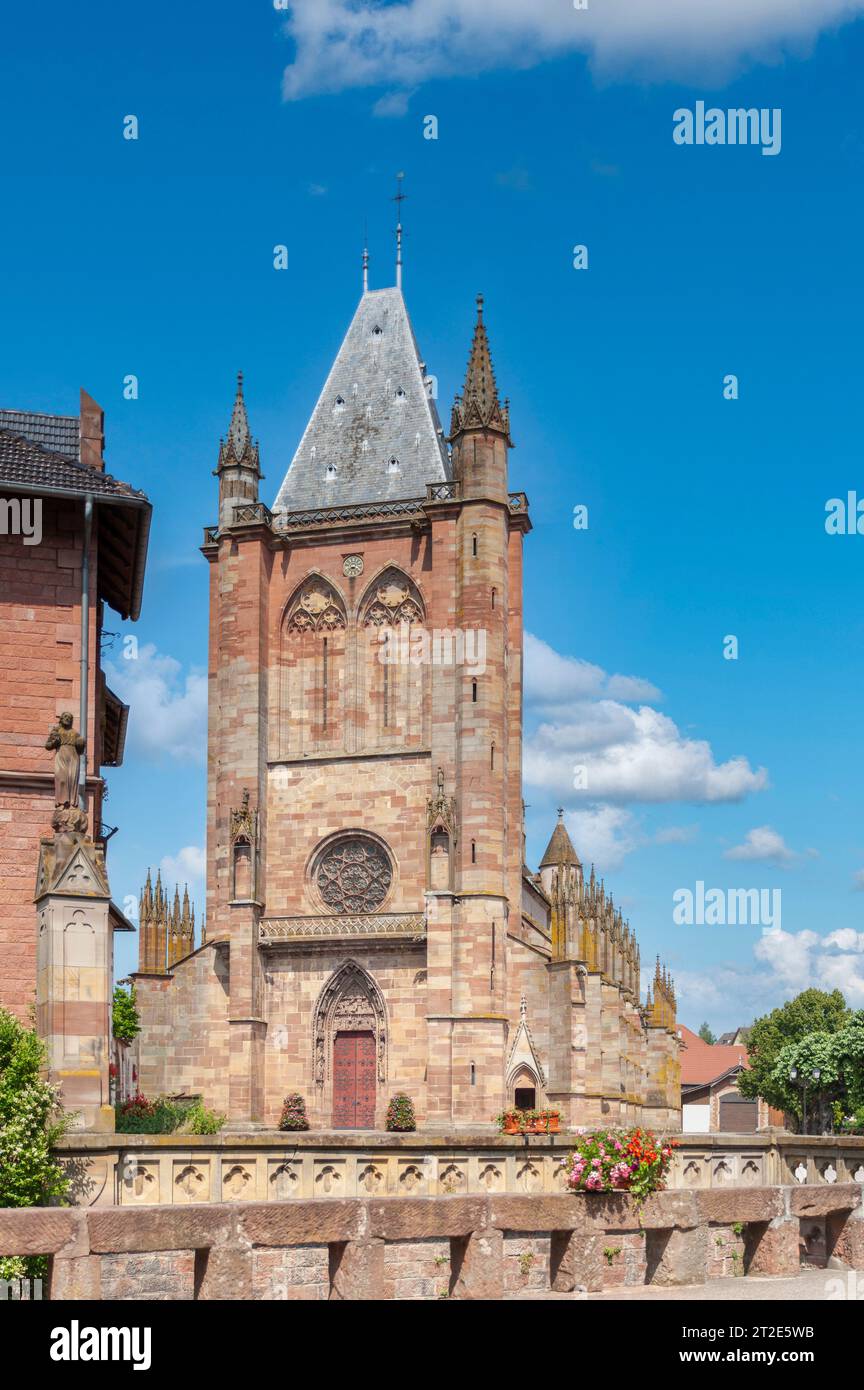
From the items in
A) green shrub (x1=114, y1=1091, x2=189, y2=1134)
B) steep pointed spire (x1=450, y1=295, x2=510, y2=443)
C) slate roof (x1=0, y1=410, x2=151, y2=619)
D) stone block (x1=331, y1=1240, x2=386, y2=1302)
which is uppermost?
steep pointed spire (x1=450, y1=295, x2=510, y2=443)

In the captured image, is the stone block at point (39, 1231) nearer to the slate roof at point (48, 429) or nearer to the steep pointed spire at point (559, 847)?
the slate roof at point (48, 429)

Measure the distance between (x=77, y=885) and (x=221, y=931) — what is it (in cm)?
3151

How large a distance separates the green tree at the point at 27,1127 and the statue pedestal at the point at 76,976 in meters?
0.83

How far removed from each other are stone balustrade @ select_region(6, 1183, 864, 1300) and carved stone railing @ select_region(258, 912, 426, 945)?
33.1 meters

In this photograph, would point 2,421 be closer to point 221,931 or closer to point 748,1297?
point 748,1297

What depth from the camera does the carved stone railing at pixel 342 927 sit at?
163 feet

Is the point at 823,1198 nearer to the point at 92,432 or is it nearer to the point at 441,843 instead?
the point at 92,432

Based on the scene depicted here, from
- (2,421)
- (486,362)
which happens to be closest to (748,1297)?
(2,421)

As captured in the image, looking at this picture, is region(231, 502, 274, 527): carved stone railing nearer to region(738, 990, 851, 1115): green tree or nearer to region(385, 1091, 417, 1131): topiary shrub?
region(385, 1091, 417, 1131): topiary shrub

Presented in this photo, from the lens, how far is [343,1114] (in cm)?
4972

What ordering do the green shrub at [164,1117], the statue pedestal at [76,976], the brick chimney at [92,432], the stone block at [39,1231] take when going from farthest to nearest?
the green shrub at [164,1117] < the brick chimney at [92,432] < the statue pedestal at [76,976] < the stone block at [39,1231]

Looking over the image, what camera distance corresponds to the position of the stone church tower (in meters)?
48.8

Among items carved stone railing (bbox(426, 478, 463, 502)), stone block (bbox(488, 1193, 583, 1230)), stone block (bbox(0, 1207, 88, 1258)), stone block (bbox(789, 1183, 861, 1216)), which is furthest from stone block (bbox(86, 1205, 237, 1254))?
carved stone railing (bbox(426, 478, 463, 502))

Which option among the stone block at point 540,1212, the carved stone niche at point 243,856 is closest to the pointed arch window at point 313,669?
the carved stone niche at point 243,856
